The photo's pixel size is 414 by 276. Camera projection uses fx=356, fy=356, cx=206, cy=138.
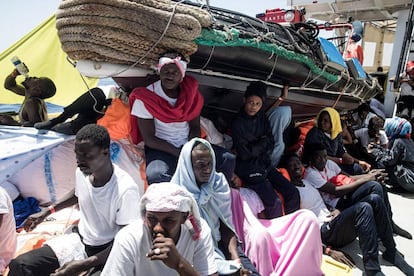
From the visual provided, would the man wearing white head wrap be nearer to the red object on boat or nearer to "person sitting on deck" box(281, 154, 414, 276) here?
"person sitting on deck" box(281, 154, 414, 276)

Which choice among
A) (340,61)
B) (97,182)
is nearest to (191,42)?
(97,182)

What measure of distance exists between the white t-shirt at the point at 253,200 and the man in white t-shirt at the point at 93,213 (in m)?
1.12

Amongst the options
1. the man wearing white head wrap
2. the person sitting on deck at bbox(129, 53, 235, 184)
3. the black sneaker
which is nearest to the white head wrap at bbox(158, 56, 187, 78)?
the person sitting on deck at bbox(129, 53, 235, 184)

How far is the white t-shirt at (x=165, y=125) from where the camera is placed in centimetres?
240

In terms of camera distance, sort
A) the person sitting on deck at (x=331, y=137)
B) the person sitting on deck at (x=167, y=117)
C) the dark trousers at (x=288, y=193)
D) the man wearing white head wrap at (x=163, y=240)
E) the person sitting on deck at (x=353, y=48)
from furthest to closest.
→ the person sitting on deck at (x=353, y=48), the person sitting on deck at (x=331, y=137), the dark trousers at (x=288, y=193), the person sitting on deck at (x=167, y=117), the man wearing white head wrap at (x=163, y=240)

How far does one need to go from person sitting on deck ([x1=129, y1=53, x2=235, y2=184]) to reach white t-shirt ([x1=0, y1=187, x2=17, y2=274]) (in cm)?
82

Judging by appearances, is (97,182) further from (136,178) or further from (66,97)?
(66,97)

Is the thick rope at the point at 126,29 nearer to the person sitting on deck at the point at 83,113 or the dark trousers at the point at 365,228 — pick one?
the person sitting on deck at the point at 83,113

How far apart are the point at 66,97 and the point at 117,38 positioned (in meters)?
3.41

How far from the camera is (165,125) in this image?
247 centimetres

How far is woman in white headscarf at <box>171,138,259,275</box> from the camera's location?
1903 millimetres

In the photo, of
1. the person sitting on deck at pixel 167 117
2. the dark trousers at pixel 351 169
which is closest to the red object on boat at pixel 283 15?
the dark trousers at pixel 351 169

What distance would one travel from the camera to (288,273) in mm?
2150

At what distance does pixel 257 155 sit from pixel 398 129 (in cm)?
250
